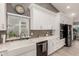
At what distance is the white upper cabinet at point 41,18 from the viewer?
2.84m

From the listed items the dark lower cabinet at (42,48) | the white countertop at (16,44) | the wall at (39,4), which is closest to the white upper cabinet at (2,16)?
the wall at (39,4)

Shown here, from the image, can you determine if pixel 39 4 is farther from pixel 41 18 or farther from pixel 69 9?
pixel 69 9

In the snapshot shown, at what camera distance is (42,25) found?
9.73 feet

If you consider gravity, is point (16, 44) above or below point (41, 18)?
below

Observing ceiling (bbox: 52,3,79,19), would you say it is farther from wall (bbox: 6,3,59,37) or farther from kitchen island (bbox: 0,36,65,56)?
kitchen island (bbox: 0,36,65,56)

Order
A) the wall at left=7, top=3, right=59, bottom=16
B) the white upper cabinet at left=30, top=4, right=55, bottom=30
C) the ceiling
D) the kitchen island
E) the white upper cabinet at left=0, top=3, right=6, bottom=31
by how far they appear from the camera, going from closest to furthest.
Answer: the kitchen island
the white upper cabinet at left=0, top=3, right=6, bottom=31
the wall at left=7, top=3, right=59, bottom=16
the ceiling
the white upper cabinet at left=30, top=4, right=55, bottom=30

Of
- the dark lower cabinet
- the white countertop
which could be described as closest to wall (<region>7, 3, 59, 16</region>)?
the white countertop

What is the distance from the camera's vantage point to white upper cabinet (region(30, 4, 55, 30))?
2.84 meters

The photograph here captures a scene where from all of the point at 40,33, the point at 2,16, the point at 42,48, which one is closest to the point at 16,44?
the point at 2,16

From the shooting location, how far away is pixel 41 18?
115 inches

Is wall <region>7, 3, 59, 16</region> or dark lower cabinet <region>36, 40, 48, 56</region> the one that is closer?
wall <region>7, 3, 59, 16</region>

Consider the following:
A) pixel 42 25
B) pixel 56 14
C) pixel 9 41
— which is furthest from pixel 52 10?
pixel 9 41

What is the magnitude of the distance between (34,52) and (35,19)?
97 cm

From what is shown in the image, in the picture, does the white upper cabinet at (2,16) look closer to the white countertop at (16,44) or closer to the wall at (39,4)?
the wall at (39,4)
